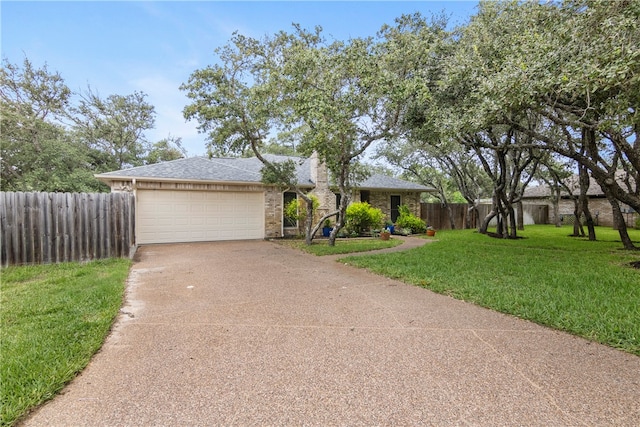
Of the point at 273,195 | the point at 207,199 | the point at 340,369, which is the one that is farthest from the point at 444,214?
the point at 340,369

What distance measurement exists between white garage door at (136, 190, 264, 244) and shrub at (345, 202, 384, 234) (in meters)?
3.81

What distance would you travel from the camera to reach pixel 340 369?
2.83 metres

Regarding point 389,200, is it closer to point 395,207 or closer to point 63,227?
point 395,207

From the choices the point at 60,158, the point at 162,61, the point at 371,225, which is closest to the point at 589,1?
the point at 371,225

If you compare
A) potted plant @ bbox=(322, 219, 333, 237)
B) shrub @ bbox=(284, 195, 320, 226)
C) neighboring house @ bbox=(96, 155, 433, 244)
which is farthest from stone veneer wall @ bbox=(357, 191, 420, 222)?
shrub @ bbox=(284, 195, 320, 226)

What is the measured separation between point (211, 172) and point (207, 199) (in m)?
1.19

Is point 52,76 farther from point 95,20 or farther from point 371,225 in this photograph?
point 371,225

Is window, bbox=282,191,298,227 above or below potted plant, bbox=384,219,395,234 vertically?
above

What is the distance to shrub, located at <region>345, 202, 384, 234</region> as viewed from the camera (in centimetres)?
1420

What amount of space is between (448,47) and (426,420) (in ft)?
28.3

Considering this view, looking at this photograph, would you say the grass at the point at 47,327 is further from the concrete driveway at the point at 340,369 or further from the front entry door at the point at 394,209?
the front entry door at the point at 394,209

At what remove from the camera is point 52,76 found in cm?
1672

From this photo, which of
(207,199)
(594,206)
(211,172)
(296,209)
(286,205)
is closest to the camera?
(207,199)

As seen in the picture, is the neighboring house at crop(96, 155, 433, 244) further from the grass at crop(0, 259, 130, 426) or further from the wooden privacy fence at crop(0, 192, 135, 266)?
the grass at crop(0, 259, 130, 426)
